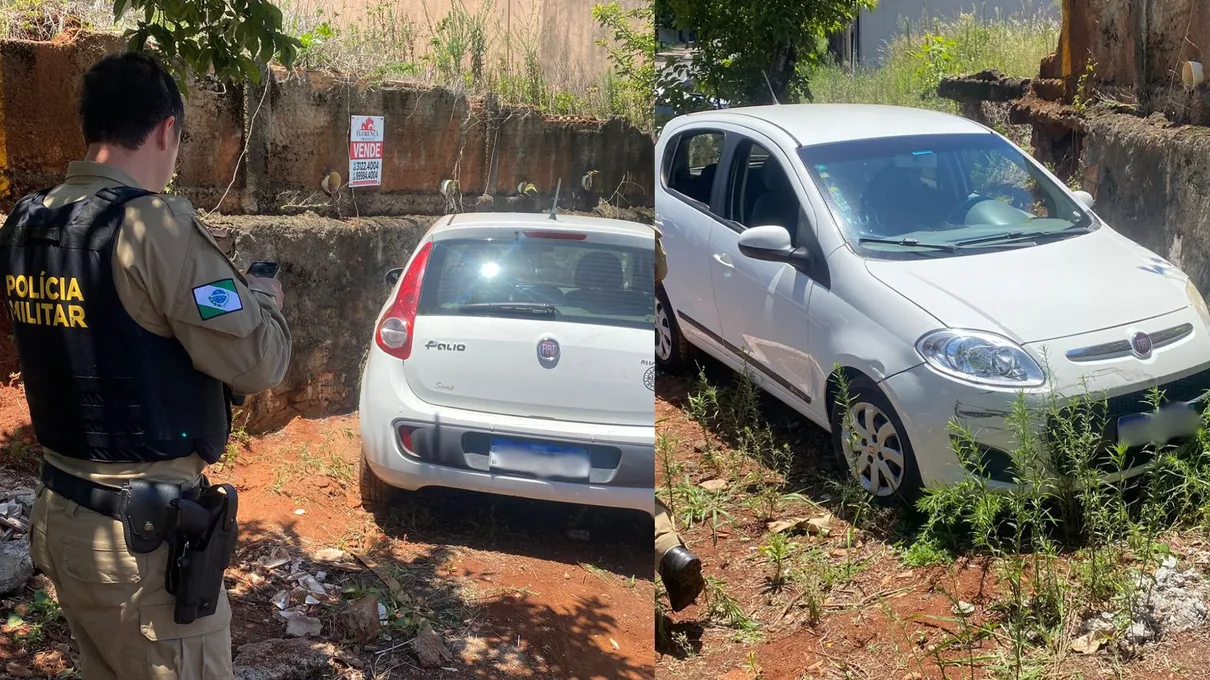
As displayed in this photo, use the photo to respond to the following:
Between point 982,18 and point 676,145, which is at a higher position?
point 982,18

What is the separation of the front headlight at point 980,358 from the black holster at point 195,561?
1499 mm

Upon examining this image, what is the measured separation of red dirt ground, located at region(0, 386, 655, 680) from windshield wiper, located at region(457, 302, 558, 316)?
40 cm

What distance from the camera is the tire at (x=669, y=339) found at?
1709 mm

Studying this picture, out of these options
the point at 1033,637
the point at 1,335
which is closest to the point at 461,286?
the point at 1033,637

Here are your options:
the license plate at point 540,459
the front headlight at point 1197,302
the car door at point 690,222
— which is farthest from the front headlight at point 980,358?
the license plate at point 540,459

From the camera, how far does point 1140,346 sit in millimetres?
1309

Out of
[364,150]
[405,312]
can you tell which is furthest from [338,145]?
[405,312]

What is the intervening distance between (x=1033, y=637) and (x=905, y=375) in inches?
15.6

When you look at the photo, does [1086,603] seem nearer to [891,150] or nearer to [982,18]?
[891,150]

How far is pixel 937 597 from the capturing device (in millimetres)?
1460

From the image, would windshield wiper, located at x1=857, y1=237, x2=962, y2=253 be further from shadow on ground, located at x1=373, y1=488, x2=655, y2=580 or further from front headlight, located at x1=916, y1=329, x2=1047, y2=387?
shadow on ground, located at x1=373, y1=488, x2=655, y2=580

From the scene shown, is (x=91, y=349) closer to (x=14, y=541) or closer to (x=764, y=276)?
(x=764, y=276)

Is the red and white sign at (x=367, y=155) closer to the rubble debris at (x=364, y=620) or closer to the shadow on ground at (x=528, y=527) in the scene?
the shadow on ground at (x=528, y=527)

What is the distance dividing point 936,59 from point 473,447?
3.85ft
